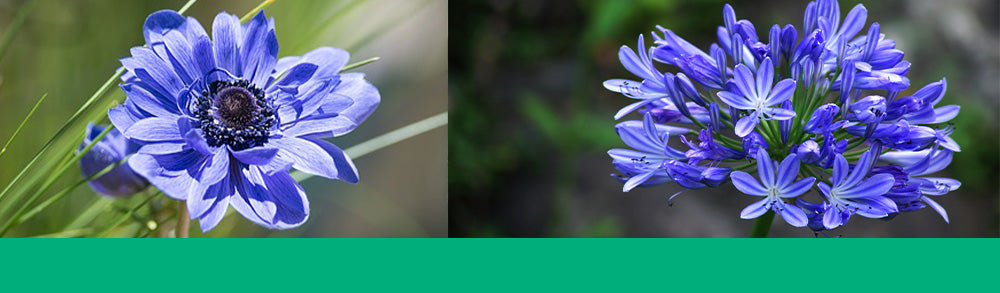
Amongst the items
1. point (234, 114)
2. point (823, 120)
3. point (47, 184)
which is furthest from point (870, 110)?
point (47, 184)

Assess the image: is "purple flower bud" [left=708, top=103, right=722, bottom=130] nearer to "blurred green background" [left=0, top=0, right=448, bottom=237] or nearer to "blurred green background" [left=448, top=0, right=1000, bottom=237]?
"blurred green background" [left=0, top=0, right=448, bottom=237]

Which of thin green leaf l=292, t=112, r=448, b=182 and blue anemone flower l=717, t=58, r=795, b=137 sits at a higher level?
blue anemone flower l=717, t=58, r=795, b=137

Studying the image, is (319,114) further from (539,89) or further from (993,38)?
(993,38)

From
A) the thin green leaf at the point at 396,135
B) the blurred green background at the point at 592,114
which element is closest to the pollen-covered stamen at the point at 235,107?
the thin green leaf at the point at 396,135

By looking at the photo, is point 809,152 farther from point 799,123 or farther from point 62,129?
point 62,129

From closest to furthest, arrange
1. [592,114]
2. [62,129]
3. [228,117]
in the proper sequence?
[228,117] < [62,129] < [592,114]

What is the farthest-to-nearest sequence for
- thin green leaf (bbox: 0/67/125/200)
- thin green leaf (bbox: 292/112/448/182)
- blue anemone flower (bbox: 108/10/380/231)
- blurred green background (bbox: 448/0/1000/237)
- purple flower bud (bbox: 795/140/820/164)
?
blurred green background (bbox: 448/0/1000/237), thin green leaf (bbox: 292/112/448/182), thin green leaf (bbox: 0/67/125/200), blue anemone flower (bbox: 108/10/380/231), purple flower bud (bbox: 795/140/820/164)

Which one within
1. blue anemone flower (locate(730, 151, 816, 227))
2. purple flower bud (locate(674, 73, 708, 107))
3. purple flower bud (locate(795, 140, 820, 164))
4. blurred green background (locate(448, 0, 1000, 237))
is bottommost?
blurred green background (locate(448, 0, 1000, 237))

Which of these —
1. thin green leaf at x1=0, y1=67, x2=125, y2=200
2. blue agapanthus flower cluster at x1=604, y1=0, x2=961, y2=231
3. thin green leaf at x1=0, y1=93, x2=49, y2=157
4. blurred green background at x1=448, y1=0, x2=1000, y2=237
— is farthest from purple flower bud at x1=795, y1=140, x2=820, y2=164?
blurred green background at x1=448, y1=0, x2=1000, y2=237
